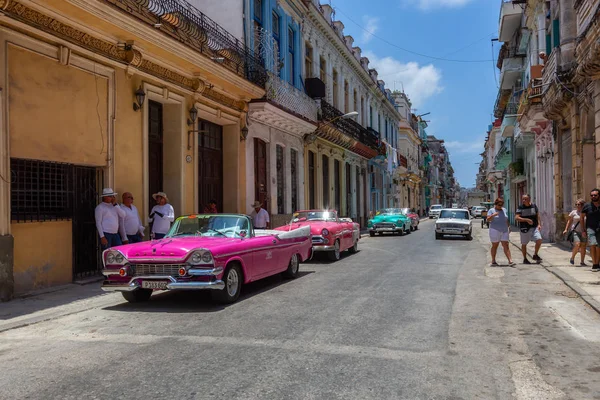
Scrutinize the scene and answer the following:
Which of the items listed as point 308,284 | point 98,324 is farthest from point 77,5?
point 308,284

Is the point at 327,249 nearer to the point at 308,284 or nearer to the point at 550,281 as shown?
the point at 308,284

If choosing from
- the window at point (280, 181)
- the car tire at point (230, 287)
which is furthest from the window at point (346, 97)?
the car tire at point (230, 287)

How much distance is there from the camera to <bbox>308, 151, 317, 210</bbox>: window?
25.1 meters

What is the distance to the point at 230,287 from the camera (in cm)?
750

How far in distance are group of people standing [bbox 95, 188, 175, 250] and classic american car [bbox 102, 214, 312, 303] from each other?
66.2 inches

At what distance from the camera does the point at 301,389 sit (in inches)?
153

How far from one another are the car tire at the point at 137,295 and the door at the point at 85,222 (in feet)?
8.53

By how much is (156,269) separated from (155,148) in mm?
6656

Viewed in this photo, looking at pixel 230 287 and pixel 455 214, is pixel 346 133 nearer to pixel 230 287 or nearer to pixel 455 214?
pixel 455 214

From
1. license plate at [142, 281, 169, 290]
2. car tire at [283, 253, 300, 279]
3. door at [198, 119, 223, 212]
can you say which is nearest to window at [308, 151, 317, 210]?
door at [198, 119, 223, 212]

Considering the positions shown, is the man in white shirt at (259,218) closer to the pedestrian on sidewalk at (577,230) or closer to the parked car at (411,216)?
the pedestrian on sidewalk at (577,230)

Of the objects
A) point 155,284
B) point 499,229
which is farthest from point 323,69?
point 155,284

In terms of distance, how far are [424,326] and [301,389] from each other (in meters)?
2.52

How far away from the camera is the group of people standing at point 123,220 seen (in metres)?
9.60
